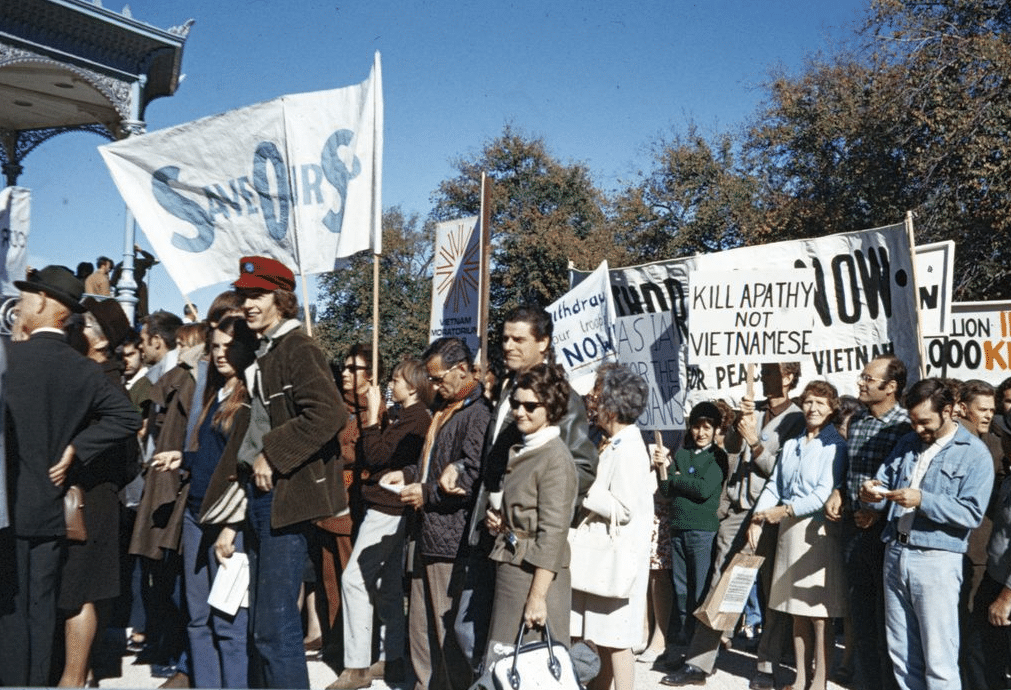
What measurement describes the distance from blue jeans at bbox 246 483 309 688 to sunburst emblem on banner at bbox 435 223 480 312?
3.49m

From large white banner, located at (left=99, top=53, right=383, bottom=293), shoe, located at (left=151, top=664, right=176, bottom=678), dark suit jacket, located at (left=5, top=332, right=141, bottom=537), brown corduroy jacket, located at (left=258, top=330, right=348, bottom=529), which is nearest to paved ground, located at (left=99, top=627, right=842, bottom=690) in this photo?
shoe, located at (left=151, top=664, right=176, bottom=678)

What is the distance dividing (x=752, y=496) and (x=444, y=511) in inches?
102

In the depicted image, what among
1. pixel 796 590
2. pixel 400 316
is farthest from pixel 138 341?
pixel 400 316

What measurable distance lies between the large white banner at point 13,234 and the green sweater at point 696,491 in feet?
14.1

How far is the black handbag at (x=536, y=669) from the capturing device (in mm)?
3764

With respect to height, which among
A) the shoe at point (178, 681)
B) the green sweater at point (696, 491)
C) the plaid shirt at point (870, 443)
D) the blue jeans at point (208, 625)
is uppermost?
the plaid shirt at point (870, 443)

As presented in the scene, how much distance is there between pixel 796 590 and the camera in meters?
5.93

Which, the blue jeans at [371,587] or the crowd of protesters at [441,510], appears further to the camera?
the blue jeans at [371,587]

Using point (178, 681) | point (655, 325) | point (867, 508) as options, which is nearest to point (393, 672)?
point (178, 681)

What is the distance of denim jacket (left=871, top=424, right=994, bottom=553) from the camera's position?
4875 millimetres

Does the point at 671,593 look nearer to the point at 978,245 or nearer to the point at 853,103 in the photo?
the point at 978,245

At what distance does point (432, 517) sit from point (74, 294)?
1.99 m

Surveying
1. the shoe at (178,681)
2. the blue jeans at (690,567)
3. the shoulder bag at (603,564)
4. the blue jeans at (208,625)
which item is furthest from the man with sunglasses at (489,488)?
the blue jeans at (690,567)

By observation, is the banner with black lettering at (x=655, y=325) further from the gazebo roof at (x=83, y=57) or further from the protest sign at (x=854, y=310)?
the gazebo roof at (x=83, y=57)
